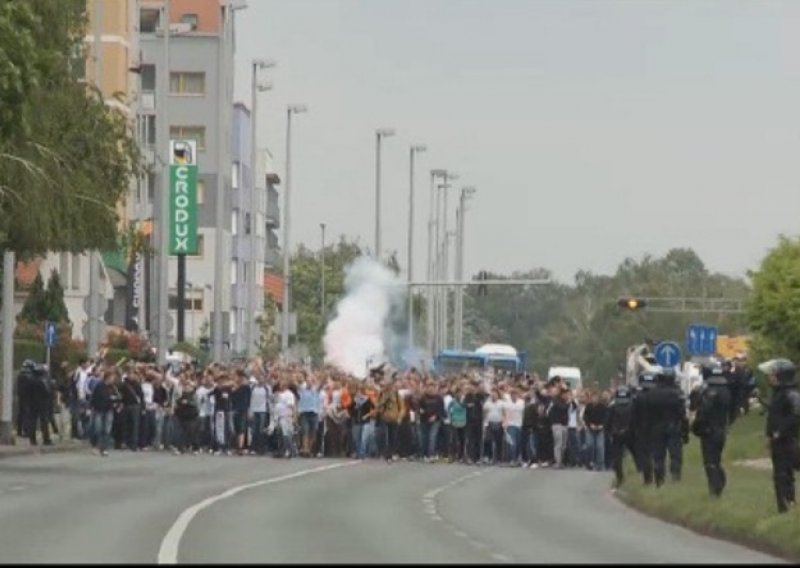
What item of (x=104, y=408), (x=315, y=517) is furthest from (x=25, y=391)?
(x=315, y=517)

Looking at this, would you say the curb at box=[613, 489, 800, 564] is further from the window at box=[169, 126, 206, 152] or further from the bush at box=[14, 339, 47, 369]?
the window at box=[169, 126, 206, 152]

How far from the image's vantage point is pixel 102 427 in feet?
200

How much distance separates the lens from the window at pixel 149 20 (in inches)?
5719

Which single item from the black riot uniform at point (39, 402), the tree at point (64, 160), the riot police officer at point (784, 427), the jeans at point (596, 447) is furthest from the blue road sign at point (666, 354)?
the riot police officer at point (784, 427)

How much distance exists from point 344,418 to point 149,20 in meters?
84.5

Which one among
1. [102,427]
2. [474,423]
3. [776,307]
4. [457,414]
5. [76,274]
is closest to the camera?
[102,427]

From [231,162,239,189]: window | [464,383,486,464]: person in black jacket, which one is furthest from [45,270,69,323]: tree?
[231,162,239,189]: window

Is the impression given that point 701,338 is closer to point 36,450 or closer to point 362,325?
point 36,450

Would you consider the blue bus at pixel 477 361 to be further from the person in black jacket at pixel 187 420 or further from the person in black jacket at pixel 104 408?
the person in black jacket at pixel 104 408

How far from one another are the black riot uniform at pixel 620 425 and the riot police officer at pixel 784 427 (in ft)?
39.5

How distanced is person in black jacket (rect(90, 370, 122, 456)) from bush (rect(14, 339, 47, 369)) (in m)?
13.4

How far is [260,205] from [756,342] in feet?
360

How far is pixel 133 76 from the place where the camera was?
120062 millimetres

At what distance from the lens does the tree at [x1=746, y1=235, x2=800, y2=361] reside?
69.8 m
